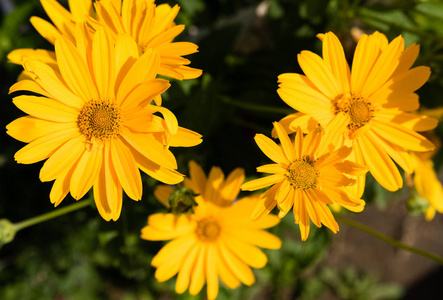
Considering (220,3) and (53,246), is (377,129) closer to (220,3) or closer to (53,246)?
(220,3)

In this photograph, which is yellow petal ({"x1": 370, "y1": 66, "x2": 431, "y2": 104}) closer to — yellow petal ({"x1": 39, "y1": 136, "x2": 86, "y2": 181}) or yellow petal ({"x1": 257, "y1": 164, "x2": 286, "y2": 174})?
yellow petal ({"x1": 257, "y1": 164, "x2": 286, "y2": 174})

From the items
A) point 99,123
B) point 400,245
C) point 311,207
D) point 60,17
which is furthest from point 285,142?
point 60,17

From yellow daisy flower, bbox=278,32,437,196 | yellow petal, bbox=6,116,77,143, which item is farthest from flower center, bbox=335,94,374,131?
yellow petal, bbox=6,116,77,143

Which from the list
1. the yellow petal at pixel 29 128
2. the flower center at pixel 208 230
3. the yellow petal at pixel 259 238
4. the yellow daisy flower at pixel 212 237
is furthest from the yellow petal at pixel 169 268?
the yellow petal at pixel 29 128

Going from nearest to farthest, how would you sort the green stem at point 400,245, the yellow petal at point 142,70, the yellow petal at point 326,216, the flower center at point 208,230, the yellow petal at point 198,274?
the yellow petal at point 142,70 → the yellow petal at point 326,216 → the green stem at point 400,245 → the yellow petal at point 198,274 → the flower center at point 208,230

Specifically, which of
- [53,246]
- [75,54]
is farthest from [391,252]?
[75,54]

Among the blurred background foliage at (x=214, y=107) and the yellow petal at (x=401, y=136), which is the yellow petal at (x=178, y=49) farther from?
the yellow petal at (x=401, y=136)
